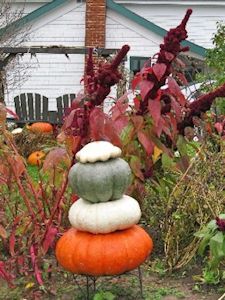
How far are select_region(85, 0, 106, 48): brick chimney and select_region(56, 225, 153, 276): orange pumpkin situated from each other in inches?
584

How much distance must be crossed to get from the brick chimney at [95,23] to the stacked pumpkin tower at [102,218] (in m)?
14.8

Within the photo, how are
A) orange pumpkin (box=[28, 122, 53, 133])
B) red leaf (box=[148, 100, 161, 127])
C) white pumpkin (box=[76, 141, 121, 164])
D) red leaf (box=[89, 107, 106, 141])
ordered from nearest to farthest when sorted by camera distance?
white pumpkin (box=[76, 141, 121, 164]) < red leaf (box=[89, 107, 106, 141]) < red leaf (box=[148, 100, 161, 127]) < orange pumpkin (box=[28, 122, 53, 133])

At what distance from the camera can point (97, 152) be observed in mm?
4238

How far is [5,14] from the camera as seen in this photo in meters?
18.0

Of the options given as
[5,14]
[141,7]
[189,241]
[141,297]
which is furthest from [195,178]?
[141,7]

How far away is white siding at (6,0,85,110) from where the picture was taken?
1902 centimetres

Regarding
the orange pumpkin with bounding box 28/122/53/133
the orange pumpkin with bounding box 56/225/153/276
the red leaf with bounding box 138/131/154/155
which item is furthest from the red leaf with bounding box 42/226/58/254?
the orange pumpkin with bounding box 28/122/53/133

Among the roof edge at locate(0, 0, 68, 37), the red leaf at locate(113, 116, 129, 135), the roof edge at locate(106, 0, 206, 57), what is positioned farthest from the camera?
the roof edge at locate(0, 0, 68, 37)

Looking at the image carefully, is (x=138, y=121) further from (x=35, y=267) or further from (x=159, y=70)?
(x=35, y=267)

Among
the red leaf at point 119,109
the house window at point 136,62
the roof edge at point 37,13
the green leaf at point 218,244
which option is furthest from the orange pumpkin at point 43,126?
the green leaf at point 218,244

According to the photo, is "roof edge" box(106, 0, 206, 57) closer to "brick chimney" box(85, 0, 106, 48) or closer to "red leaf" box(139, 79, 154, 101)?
"brick chimney" box(85, 0, 106, 48)

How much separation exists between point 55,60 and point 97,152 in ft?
49.3

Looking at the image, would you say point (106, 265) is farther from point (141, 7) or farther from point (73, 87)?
point (141, 7)

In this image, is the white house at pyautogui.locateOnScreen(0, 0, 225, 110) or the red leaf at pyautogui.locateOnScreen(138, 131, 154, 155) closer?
the red leaf at pyautogui.locateOnScreen(138, 131, 154, 155)
